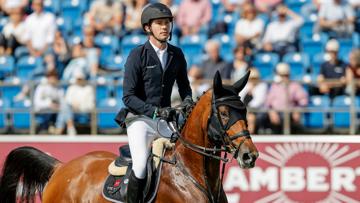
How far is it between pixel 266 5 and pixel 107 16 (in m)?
3.03

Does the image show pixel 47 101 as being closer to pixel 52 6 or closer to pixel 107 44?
pixel 107 44

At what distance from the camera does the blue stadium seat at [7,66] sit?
14.7 metres

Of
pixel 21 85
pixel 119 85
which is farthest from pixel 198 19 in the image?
pixel 21 85

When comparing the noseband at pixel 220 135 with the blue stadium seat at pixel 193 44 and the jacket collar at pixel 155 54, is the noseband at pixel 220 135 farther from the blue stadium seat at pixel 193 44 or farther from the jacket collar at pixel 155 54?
the blue stadium seat at pixel 193 44

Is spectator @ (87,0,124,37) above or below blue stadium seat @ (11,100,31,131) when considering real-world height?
above

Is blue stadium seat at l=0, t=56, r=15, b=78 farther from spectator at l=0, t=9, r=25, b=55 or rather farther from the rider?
the rider

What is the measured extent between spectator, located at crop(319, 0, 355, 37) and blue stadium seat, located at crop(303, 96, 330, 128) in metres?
2.42

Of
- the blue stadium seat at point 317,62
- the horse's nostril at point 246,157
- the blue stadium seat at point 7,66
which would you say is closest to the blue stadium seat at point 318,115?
the blue stadium seat at point 317,62

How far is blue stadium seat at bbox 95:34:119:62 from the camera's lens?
47.9ft

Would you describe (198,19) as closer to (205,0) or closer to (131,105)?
(205,0)

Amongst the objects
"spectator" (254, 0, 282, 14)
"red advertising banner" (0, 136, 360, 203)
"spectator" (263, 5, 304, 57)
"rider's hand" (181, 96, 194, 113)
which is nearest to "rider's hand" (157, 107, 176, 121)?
"rider's hand" (181, 96, 194, 113)

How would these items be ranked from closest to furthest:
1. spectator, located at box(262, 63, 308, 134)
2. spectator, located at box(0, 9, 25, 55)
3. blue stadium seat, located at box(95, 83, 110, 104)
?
spectator, located at box(262, 63, 308, 134)
blue stadium seat, located at box(95, 83, 110, 104)
spectator, located at box(0, 9, 25, 55)

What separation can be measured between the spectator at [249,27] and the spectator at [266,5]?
620 millimetres

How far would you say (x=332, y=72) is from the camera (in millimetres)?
12391
